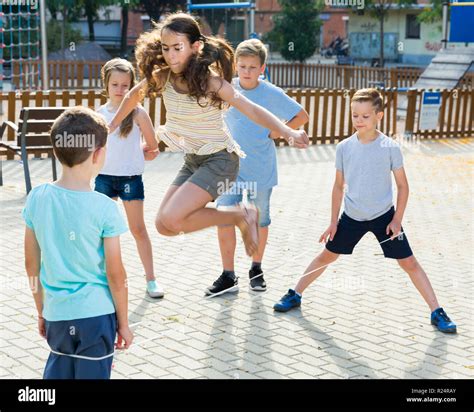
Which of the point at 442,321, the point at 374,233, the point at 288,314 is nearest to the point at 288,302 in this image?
the point at 288,314

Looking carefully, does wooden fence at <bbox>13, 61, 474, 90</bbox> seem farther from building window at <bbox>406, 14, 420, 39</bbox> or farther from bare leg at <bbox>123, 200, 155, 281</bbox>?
bare leg at <bbox>123, 200, 155, 281</bbox>

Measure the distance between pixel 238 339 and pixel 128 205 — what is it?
1.45 metres

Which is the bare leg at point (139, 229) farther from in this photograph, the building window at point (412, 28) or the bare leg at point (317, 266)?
the building window at point (412, 28)

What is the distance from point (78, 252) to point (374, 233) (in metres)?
2.87

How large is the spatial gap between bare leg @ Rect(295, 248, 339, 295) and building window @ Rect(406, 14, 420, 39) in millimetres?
48588

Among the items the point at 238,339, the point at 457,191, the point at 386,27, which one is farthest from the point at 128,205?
the point at 386,27

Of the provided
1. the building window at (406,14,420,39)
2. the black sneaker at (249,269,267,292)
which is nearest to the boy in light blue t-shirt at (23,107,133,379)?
the black sneaker at (249,269,267,292)

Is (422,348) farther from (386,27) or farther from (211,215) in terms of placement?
(386,27)

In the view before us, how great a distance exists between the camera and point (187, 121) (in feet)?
17.4

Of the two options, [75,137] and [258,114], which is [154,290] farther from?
[75,137]

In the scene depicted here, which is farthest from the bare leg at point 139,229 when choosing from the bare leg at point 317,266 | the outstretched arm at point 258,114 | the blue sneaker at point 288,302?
the outstretched arm at point 258,114

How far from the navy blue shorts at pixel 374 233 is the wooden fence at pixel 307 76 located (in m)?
22.5

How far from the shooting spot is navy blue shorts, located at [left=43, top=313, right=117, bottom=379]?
3377 mm

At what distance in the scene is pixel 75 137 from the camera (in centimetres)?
334
